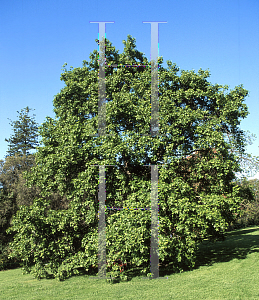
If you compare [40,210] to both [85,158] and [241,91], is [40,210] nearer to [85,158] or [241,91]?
[85,158]

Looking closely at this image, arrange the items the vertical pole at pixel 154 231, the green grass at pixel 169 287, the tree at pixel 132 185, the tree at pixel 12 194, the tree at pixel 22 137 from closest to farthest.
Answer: the green grass at pixel 169 287 → the vertical pole at pixel 154 231 → the tree at pixel 132 185 → the tree at pixel 12 194 → the tree at pixel 22 137

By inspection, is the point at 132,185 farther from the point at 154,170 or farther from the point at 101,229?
the point at 101,229

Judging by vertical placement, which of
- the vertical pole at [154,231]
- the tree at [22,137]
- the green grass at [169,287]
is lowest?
the green grass at [169,287]

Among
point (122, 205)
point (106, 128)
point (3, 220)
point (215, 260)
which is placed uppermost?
point (106, 128)

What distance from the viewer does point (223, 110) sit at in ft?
40.6

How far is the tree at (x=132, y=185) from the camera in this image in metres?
9.92

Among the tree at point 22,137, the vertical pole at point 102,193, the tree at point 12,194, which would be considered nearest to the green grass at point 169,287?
the vertical pole at point 102,193

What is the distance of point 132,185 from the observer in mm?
10578

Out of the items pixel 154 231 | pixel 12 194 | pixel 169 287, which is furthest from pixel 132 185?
pixel 12 194

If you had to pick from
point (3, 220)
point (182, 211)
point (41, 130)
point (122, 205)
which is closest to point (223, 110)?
point (182, 211)

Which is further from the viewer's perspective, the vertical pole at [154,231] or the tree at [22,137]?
the tree at [22,137]

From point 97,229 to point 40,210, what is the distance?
247 centimetres

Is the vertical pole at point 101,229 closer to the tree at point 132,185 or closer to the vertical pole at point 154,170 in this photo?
the tree at point 132,185

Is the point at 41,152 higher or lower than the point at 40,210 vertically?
higher
